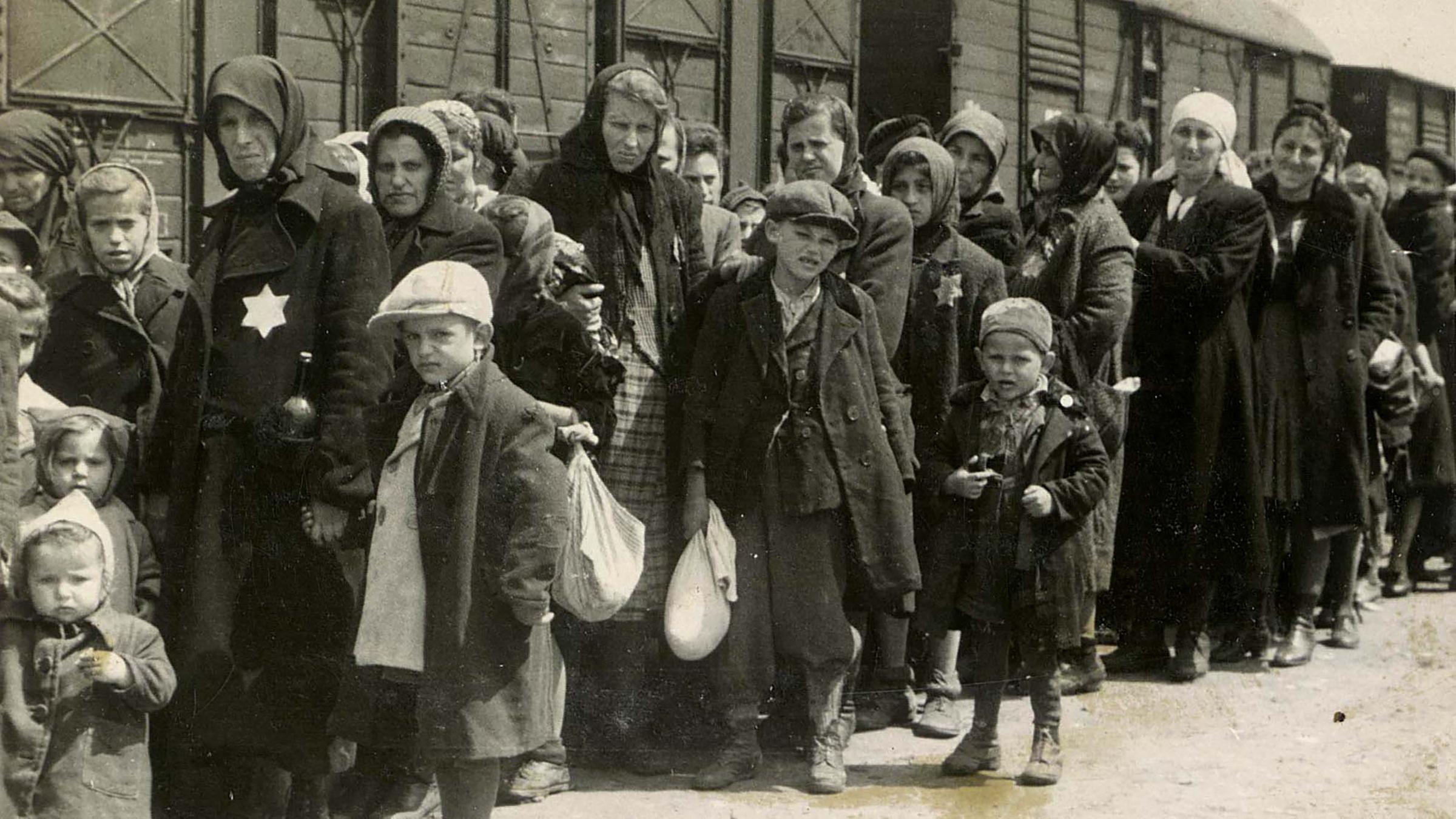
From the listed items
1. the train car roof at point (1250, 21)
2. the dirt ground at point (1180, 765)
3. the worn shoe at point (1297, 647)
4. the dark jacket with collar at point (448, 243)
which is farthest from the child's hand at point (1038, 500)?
the train car roof at point (1250, 21)

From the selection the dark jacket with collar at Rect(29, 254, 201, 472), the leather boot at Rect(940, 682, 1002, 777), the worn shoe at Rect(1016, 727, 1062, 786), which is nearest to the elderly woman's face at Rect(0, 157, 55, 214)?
the dark jacket with collar at Rect(29, 254, 201, 472)

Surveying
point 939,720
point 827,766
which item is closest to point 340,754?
point 827,766

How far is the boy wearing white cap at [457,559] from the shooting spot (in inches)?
159

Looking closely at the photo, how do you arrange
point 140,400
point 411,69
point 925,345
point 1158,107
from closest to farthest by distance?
point 140,400 → point 925,345 → point 411,69 → point 1158,107

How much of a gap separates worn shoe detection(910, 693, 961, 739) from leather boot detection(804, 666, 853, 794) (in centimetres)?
70

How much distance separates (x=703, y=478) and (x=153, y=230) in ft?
5.91

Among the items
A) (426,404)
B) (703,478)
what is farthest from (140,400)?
(703,478)

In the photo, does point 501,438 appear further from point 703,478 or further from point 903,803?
point 903,803

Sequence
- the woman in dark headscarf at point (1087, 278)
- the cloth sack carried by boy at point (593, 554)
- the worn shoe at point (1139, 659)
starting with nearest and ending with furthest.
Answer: the cloth sack carried by boy at point (593, 554) → the woman in dark headscarf at point (1087, 278) → the worn shoe at point (1139, 659)

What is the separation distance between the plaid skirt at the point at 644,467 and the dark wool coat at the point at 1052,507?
886mm

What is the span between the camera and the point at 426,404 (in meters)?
4.25

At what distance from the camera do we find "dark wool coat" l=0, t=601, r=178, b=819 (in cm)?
381

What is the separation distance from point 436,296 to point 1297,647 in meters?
4.60

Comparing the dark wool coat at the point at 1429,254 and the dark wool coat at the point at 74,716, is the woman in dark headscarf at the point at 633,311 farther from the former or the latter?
the dark wool coat at the point at 1429,254
